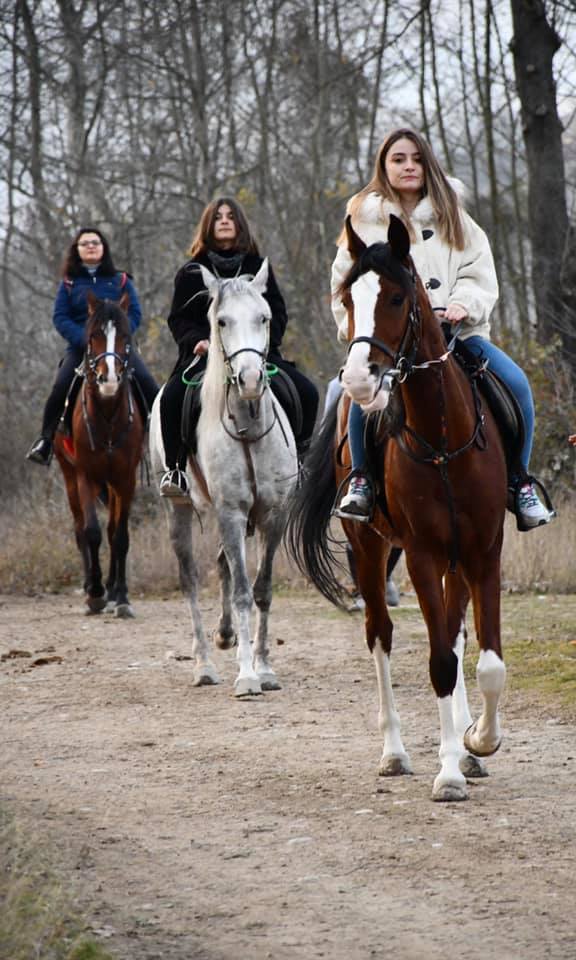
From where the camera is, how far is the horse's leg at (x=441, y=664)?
20.4 ft

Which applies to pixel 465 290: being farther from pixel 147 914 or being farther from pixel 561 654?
pixel 561 654

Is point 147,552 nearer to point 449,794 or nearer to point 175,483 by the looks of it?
point 175,483

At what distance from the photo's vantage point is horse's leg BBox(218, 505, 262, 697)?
30.6ft

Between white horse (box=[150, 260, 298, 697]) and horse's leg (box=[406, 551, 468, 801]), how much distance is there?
3033 millimetres

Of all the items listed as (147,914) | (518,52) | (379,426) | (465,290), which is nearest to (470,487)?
(379,426)

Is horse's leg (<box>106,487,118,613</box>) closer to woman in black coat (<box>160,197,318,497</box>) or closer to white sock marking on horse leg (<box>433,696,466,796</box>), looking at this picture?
woman in black coat (<box>160,197,318,497</box>)

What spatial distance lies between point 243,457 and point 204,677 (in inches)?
57.7

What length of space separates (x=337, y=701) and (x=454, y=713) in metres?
2.15

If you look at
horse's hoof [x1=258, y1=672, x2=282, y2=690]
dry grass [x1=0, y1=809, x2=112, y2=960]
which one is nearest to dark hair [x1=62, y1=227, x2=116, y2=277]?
horse's hoof [x1=258, y1=672, x2=282, y2=690]

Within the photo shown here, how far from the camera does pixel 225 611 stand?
10.8m

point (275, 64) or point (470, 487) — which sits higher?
point (275, 64)

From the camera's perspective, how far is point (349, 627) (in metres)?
12.5

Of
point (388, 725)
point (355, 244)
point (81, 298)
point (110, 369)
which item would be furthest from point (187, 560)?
point (355, 244)

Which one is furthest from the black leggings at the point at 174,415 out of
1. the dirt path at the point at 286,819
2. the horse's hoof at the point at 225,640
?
the dirt path at the point at 286,819
